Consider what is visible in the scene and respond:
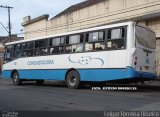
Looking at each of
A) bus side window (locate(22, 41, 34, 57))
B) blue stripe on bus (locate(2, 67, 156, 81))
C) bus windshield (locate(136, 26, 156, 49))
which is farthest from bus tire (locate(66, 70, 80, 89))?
bus side window (locate(22, 41, 34, 57))

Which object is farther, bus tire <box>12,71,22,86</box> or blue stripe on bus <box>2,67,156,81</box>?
bus tire <box>12,71,22,86</box>

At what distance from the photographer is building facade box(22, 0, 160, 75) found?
80.4 feet

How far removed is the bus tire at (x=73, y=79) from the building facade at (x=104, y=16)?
7020mm

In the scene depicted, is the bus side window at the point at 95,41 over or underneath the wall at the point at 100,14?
underneath

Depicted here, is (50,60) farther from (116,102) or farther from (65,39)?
(116,102)

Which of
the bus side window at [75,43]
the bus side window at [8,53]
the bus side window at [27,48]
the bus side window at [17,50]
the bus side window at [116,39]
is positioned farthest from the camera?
the bus side window at [8,53]

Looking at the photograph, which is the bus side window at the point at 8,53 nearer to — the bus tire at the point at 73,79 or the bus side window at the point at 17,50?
the bus side window at the point at 17,50

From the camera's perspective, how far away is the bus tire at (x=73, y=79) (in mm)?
19498

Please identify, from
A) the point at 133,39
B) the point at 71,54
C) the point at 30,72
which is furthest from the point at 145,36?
the point at 30,72

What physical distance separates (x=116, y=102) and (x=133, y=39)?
4186 millimetres

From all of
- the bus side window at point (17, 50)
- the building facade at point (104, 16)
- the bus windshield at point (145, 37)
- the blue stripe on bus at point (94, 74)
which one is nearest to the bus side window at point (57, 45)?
the blue stripe on bus at point (94, 74)

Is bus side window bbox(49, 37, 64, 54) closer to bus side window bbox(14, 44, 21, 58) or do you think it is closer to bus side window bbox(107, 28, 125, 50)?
bus side window bbox(107, 28, 125, 50)

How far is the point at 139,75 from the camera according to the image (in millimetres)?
16781

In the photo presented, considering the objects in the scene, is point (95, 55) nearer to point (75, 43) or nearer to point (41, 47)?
point (75, 43)
